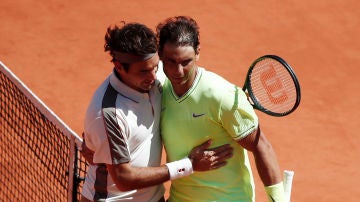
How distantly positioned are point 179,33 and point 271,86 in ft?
2.80

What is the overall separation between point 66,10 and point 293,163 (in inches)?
187

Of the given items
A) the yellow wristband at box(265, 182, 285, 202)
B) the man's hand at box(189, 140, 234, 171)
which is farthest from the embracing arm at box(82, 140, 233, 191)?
the yellow wristband at box(265, 182, 285, 202)

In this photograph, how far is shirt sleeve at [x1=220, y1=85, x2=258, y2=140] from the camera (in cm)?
359

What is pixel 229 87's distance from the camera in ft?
11.9

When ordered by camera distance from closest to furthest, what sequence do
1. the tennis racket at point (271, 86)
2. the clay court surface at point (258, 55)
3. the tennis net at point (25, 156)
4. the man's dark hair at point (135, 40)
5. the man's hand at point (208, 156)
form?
the man's dark hair at point (135, 40), the man's hand at point (208, 156), the tennis racket at point (271, 86), the tennis net at point (25, 156), the clay court surface at point (258, 55)

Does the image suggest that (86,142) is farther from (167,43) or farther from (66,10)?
(66,10)

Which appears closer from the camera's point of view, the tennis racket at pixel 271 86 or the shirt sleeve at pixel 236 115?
the shirt sleeve at pixel 236 115

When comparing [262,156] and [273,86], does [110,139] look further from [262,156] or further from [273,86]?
[273,86]

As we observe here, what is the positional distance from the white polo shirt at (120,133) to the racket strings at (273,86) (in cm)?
67

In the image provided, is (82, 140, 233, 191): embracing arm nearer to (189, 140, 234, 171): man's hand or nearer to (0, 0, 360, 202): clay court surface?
(189, 140, 234, 171): man's hand

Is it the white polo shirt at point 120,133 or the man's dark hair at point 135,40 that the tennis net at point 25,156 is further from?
the man's dark hair at point 135,40

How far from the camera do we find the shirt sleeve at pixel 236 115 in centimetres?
359

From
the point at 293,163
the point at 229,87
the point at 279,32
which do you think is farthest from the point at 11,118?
the point at 279,32

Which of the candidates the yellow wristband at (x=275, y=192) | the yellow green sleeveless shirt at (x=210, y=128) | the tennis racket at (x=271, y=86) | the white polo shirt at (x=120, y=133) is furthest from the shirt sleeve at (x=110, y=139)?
the tennis racket at (x=271, y=86)
